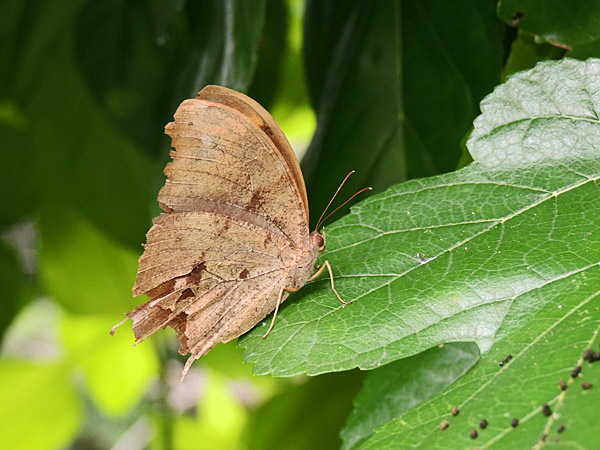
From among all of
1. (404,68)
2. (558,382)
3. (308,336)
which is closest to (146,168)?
(404,68)

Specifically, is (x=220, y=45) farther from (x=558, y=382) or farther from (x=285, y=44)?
(x=558, y=382)

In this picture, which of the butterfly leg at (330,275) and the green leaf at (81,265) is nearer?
the butterfly leg at (330,275)

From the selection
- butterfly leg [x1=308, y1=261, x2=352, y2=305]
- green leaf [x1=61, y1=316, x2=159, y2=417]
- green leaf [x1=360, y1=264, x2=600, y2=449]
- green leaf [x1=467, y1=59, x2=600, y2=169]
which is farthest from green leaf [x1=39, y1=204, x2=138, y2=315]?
green leaf [x1=360, y1=264, x2=600, y2=449]

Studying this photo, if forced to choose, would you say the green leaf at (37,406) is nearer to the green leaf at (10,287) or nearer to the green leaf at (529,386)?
the green leaf at (10,287)

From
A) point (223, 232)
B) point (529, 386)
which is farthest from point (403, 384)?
point (529, 386)

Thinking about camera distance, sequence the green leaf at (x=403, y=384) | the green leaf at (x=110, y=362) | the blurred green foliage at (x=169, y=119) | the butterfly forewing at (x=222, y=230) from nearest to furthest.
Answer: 1. the butterfly forewing at (x=222, y=230)
2. the green leaf at (x=403, y=384)
3. the blurred green foliage at (x=169, y=119)
4. the green leaf at (x=110, y=362)

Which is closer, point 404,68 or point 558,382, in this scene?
point 558,382

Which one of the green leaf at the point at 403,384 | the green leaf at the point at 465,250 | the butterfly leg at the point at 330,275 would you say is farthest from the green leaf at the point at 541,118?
the green leaf at the point at 403,384
